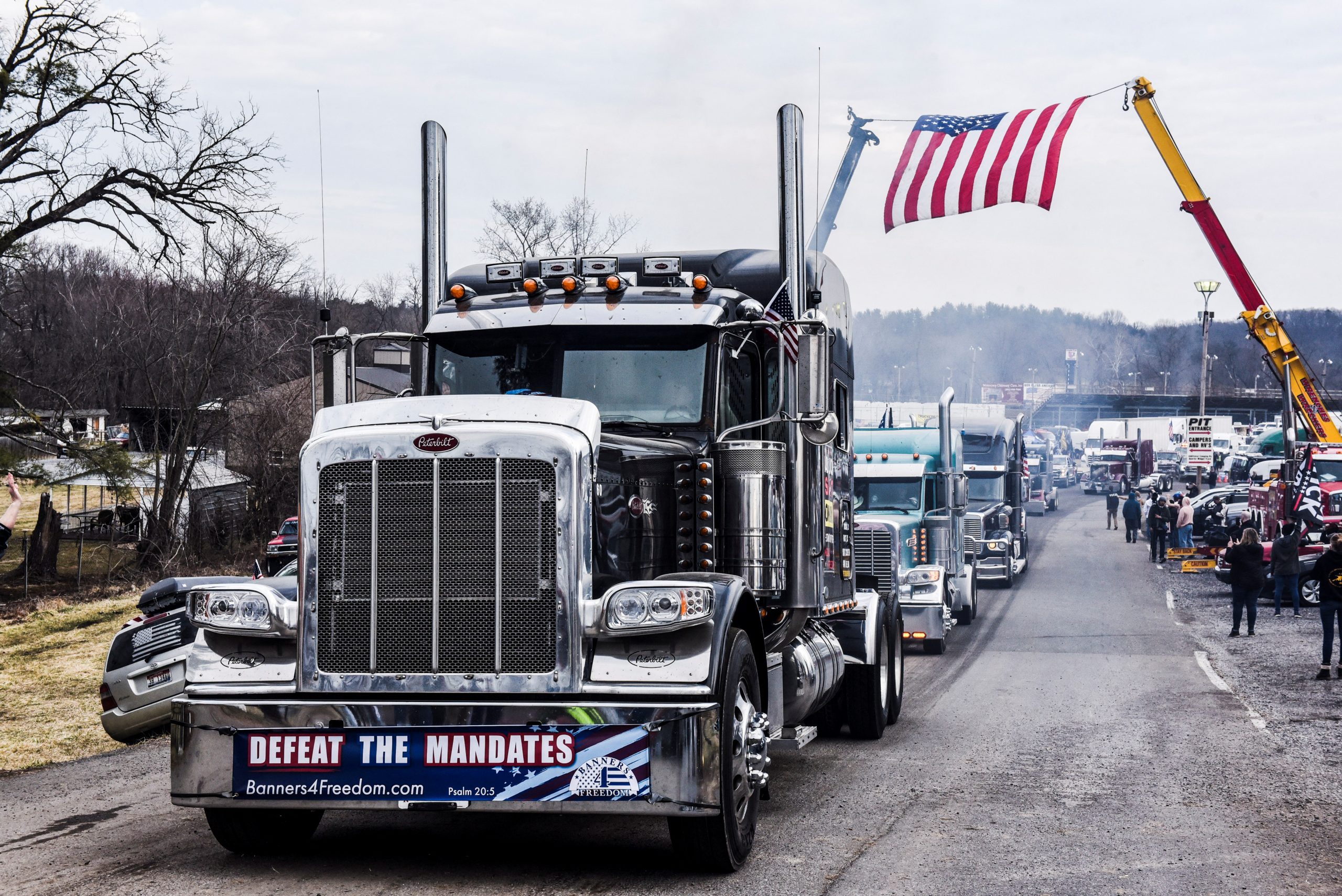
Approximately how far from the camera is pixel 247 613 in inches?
264

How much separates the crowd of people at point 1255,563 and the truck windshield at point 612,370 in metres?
10.8

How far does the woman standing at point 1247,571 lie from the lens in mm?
21625

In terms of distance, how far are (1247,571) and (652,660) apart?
1764cm

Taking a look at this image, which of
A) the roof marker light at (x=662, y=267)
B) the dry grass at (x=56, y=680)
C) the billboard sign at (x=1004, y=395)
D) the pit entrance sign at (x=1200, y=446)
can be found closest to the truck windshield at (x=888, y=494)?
the dry grass at (x=56, y=680)

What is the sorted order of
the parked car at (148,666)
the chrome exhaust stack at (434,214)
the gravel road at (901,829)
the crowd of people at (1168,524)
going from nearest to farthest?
the gravel road at (901,829)
the chrome exhaust stack at (434,214)
the parked car at (148,666)
the crowd of people at (1168,524)

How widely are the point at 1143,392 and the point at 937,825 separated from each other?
513 feet

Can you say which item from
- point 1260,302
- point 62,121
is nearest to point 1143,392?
point 1260,302

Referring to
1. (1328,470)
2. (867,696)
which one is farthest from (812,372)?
(1328,470)

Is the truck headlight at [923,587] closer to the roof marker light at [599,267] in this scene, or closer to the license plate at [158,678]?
the license plate at [158,678]

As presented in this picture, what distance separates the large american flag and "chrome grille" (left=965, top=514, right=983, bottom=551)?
7174mm

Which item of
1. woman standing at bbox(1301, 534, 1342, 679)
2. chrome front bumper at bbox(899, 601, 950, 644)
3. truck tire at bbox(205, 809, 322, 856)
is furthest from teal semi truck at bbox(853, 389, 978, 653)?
truck tire at bbox(205, 809, 322, 856)

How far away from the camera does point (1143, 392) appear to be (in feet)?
512

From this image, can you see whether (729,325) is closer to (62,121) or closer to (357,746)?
(357,746)

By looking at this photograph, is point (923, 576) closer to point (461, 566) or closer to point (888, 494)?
point (888, 494)
